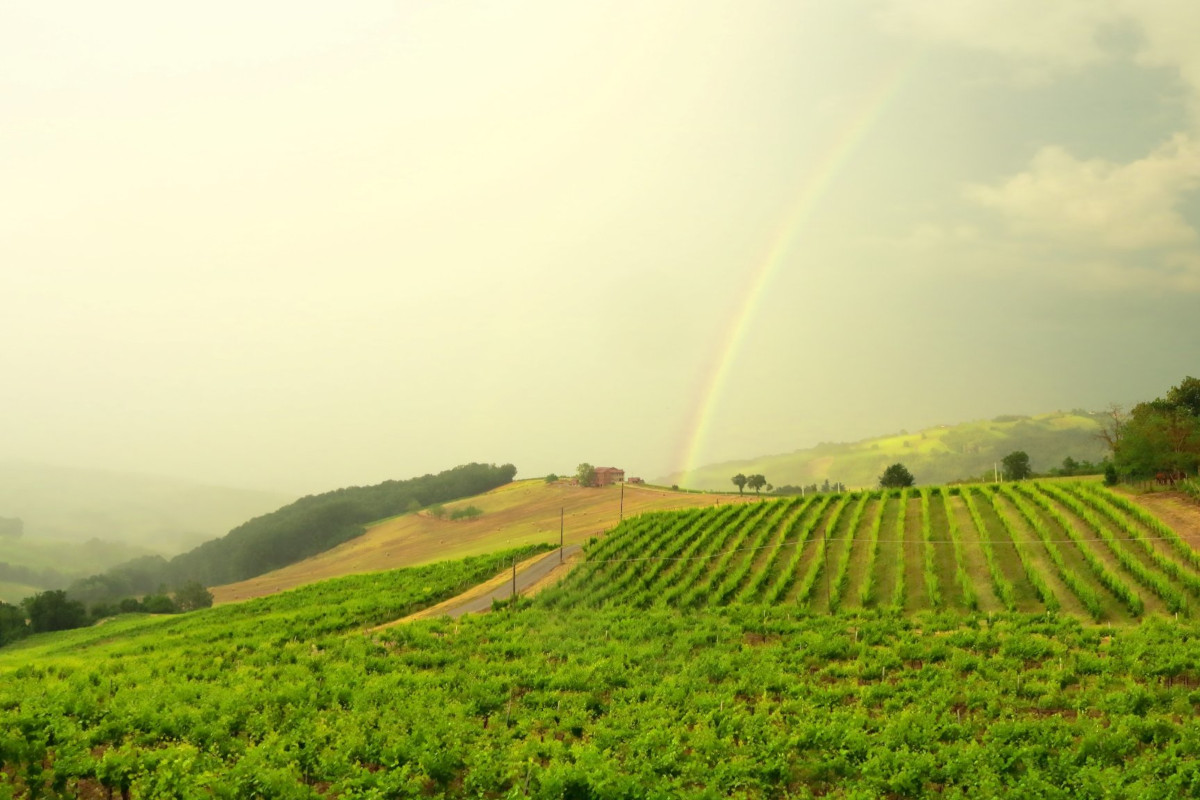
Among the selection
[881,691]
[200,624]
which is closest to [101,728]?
[881,691]

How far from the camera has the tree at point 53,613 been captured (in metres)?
66.1

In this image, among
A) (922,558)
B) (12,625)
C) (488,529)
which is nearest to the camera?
(922,558)

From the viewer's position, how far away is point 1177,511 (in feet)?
115

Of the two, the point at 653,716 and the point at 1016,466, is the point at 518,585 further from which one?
the point at 1016,466

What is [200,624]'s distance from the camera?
4641cm

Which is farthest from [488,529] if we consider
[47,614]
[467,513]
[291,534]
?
[291,534]

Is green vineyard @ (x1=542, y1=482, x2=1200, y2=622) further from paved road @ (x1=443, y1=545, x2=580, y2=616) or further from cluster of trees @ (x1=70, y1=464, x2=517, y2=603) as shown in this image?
cluster of trees @ (x1=70, y1=464, x2=517, y2=603)

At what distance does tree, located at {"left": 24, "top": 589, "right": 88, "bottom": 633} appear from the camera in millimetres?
66125

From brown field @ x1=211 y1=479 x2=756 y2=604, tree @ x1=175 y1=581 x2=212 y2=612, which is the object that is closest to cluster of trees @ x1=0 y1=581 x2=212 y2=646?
tree @ x1=175 y1=581 x2=212 y2=612

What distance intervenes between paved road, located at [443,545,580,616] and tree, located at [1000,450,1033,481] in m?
40.6

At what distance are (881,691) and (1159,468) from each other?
31.4 m

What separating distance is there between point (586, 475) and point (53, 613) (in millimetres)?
58741

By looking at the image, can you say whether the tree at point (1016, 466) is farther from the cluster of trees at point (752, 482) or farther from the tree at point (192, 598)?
the tree at point (192, 598)

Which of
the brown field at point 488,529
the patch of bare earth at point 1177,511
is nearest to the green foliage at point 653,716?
the patch of bare earth at point 1177,511
